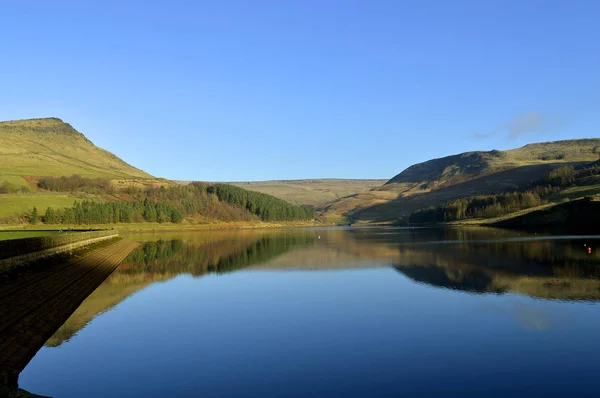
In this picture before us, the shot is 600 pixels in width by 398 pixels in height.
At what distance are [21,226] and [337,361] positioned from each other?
171249mm

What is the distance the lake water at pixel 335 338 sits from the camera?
72.1ft

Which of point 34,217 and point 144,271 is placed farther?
point 34,217

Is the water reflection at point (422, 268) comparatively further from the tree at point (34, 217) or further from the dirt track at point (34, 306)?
the tree at point (34, 217)

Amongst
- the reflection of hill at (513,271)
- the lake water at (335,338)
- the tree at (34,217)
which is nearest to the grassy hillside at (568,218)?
the reflection of hill at (513,271)

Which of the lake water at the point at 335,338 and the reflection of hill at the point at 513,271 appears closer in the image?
the lake water at the point at 335,338

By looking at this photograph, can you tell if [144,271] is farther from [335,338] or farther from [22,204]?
[22,204]

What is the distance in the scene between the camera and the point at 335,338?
99.0 ft

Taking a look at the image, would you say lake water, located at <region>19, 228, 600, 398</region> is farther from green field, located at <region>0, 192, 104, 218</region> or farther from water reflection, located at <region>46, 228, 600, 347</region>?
green field, located at <region>0, 192, 104, 218</region>

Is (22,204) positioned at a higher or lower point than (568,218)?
higher

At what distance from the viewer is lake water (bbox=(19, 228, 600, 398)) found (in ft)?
72.1

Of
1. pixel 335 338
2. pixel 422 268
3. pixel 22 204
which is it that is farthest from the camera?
pixel 22 204

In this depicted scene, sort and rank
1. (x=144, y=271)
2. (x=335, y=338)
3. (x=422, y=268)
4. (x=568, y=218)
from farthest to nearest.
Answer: (x=568, y=218) → (x=144, y=271) → (x=422, y=268) → (x=335, y=338)

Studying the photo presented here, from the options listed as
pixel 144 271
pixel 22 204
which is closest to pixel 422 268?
pixel 144 271

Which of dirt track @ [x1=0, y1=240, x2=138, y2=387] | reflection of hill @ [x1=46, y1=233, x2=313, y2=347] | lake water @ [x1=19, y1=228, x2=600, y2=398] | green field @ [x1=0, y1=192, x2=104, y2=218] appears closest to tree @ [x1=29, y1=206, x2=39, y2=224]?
green field @ [x1=0, y1=192, x2=104, y2=218]
